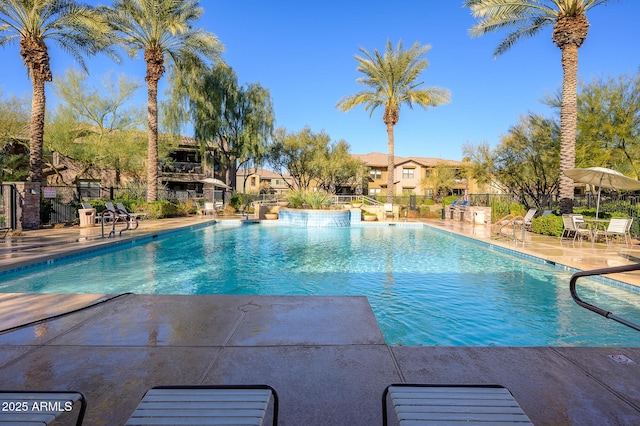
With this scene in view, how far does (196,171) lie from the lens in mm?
36625

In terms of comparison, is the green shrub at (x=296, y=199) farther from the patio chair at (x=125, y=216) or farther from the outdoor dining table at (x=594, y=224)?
the outdoor dining table at (x=594, y=224)

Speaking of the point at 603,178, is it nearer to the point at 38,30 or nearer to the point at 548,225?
the point at 548,225

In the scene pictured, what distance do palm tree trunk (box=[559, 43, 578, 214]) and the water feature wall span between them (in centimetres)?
936

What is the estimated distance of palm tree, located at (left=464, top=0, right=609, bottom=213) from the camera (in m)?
12.3

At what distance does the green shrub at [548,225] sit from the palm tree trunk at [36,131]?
1923 centimetres

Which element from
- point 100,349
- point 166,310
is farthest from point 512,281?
point 100,349

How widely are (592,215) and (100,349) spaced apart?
15609 millimetres

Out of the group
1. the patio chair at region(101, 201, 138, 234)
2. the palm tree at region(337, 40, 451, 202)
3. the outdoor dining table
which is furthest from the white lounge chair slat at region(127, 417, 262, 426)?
the palm tree at region(337, 40, 451, 202)

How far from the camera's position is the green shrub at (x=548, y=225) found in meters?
12.2

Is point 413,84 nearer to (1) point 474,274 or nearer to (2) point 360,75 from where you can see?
(2) point 360,75

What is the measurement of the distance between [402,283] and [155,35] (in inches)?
708

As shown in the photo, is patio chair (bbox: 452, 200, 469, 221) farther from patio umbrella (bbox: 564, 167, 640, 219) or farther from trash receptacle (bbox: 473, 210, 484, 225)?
patio umbrella (bbox: 564, 167, 640, 219)

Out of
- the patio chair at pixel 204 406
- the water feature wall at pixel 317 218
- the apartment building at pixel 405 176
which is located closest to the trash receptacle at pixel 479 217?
the water feature wall at pixel 317 218

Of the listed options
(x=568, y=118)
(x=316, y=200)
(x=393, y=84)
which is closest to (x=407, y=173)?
(x=393, y=84)
